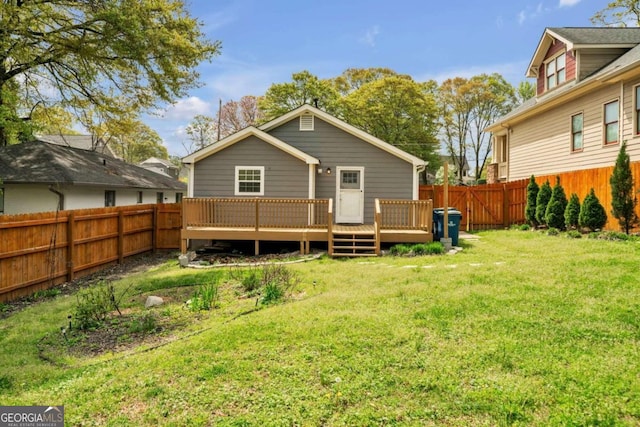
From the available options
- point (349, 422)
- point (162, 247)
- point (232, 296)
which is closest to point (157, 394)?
point (349, 422)

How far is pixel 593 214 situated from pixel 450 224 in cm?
364

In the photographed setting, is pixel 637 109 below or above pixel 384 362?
above

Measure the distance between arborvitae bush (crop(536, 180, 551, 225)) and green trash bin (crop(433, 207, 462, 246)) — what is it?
343 centimetres

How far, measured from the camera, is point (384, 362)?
3.62 m

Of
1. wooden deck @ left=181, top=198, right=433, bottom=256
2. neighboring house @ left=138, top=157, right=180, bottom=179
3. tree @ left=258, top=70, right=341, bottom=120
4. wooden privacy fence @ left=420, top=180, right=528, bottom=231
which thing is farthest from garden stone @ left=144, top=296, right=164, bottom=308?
neighboring house @ left=138, top=157, right=180, bottom=179

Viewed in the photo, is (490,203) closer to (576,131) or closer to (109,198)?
(576,131)

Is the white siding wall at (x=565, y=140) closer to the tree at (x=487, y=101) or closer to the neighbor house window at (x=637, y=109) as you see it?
the neighbor house window at (x=637, y=109)

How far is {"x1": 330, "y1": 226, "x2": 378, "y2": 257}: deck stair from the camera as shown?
10.4 metres

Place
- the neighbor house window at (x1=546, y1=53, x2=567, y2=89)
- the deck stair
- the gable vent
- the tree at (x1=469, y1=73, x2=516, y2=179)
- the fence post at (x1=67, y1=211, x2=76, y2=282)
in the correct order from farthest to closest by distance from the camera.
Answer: the tree at (x1=469, y1=73, x2=516, y2=179) → the neighbor house window at (x1=546, y1=53, x2=567, y2=89) → the gable vent → the deck stair → the fence post at (x1=67, y1=211, x2=76, y2=282)

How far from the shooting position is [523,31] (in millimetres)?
20438

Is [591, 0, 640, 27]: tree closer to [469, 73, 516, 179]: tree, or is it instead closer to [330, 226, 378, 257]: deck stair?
[469, 73, 516, 179]: tree

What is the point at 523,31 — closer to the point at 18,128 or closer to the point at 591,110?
the point at 591,110

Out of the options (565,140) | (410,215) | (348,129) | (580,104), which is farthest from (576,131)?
(348,129)

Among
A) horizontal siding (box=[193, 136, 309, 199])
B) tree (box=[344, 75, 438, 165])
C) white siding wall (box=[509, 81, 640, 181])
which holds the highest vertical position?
tree (box=[344, 75, 438, 165])
